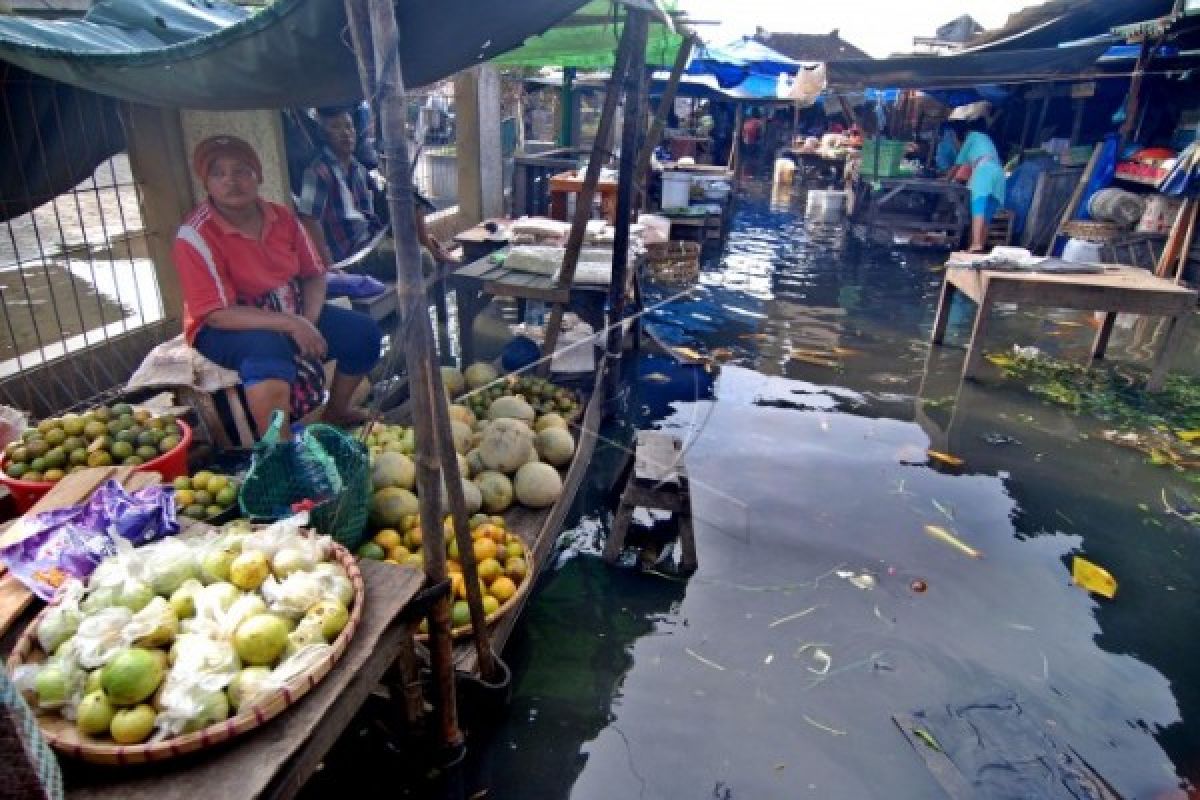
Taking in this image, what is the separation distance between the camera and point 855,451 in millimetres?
5352

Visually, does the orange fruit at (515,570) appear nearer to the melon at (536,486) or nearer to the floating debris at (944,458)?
the melon at (536,486)

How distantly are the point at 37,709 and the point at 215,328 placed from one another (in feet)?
8.98

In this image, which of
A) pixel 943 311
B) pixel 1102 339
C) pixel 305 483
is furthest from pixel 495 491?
pixel 1102 339

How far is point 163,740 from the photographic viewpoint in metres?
1.65

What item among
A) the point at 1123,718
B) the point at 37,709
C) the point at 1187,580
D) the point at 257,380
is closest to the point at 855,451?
the point at 1187,580

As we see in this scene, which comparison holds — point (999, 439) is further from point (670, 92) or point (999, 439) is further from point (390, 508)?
point (390, 508)

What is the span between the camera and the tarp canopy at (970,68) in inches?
372

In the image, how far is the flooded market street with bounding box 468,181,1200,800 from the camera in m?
2.82

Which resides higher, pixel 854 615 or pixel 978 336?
pixel 978 336

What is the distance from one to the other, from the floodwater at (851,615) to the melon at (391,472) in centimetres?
94

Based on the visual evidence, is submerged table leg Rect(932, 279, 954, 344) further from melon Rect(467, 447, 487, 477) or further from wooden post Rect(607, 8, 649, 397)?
melon Rect(467, 447, 487, 477)

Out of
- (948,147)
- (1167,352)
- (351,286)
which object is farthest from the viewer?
(948,147)

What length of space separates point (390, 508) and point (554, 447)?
3.83 feet

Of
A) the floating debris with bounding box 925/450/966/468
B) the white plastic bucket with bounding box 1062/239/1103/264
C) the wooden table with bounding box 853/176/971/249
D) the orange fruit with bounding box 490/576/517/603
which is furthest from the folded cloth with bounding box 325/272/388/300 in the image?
the wooden table with bounding box 853/176/971/249
